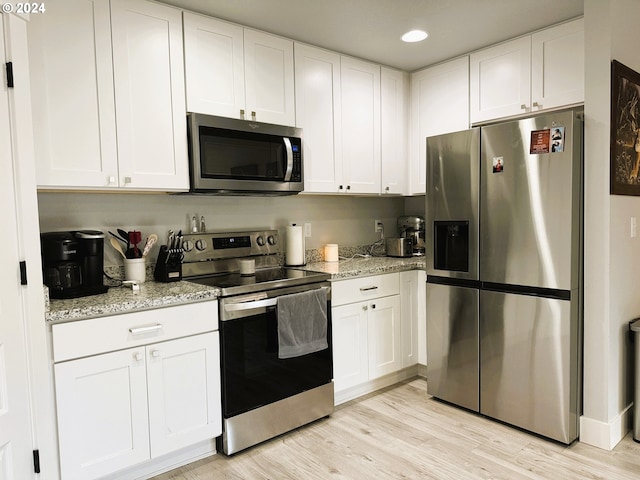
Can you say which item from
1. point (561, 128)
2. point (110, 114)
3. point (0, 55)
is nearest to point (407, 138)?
point (561, 128)

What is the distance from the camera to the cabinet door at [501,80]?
2.95 meters

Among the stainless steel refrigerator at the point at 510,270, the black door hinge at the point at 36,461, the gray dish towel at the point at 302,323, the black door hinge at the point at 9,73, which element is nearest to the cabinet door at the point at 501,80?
the stainless steel refrigerator at the point at 510,270

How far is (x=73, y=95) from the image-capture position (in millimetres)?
2098

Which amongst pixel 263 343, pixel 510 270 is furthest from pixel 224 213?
pixel 510 270

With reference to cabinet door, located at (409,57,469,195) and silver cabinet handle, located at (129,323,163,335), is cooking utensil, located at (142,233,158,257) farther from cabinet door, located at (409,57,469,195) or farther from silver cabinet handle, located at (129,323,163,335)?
cabinet door, located at (409,57,469,195)

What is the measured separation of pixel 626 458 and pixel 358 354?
151cm

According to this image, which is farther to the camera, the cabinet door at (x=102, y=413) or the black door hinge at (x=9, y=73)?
the cabinet door at (x=102, y=413)

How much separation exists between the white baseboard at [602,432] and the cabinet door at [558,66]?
72.2 inches

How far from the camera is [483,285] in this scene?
2.65 metres

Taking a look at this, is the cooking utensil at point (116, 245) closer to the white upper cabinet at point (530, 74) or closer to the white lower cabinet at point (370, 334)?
the white lower cabinet at point (370, 334)

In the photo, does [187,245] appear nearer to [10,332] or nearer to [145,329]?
[145,329]

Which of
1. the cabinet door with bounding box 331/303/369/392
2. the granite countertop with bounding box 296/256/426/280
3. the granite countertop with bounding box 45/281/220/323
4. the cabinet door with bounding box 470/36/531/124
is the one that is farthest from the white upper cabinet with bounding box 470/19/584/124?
the granite countertop with bounding box 45/281/220/323

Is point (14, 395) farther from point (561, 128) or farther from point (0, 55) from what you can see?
point (561, 128)

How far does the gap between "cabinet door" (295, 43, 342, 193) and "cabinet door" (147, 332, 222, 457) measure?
1.33 metres
